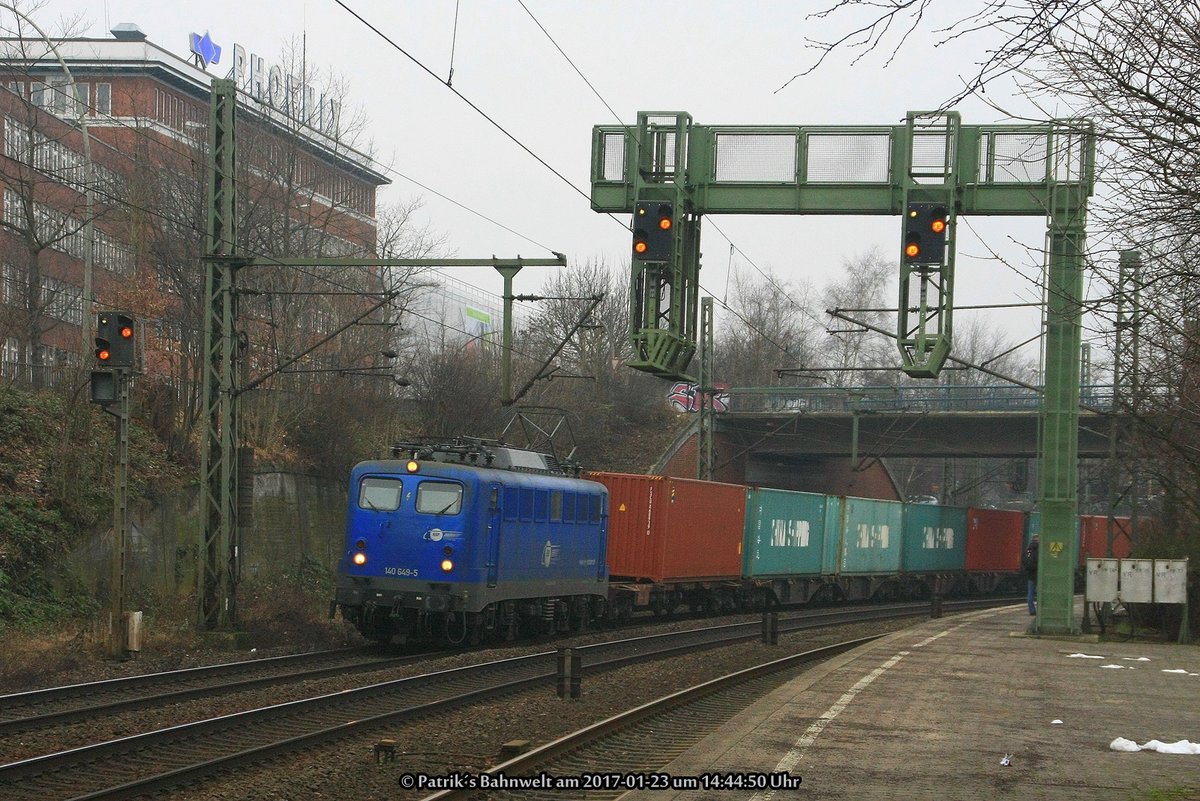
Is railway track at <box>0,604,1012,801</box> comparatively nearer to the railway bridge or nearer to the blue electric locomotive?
the blue electric locomotive

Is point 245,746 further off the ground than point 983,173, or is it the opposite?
point 983,173

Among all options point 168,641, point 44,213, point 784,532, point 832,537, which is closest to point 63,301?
point 44,213

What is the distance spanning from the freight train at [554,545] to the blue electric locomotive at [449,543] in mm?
22

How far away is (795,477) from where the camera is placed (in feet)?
197

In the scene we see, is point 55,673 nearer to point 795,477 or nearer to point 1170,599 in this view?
point 1170,599

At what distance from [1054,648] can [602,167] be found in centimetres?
1026

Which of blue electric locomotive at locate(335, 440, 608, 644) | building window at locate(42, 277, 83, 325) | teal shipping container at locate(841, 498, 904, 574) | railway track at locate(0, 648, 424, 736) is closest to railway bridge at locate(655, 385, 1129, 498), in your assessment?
teal shipping container at locate(841, 498, 904, 574)

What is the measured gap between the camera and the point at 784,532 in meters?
34.2

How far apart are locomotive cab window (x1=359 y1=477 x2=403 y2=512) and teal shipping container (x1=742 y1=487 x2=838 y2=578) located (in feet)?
43.7

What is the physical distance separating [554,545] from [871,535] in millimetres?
19704

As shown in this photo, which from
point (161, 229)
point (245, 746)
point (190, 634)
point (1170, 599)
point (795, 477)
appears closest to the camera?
point (245, 746)

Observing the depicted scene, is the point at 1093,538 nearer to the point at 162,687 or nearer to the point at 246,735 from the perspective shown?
the point at 162,687

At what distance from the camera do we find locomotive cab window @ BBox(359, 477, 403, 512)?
20516 millimetres

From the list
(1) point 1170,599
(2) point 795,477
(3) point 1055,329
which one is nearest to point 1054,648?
(1) point 1170,599
